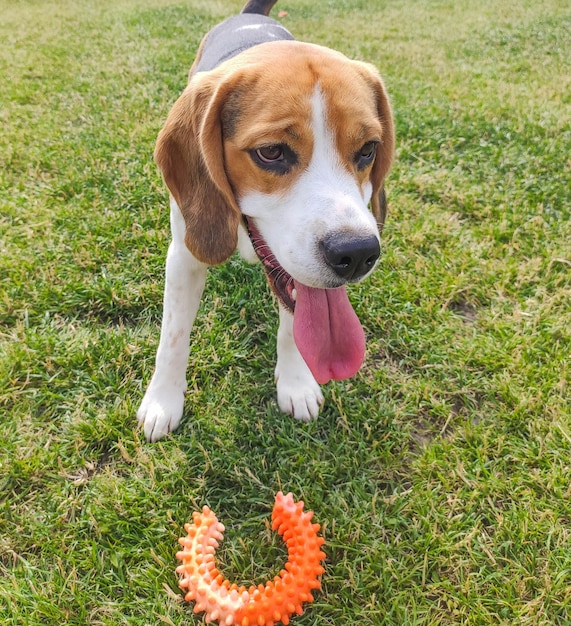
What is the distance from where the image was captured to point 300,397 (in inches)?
118

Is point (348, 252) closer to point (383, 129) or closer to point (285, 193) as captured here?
point (285, 193)

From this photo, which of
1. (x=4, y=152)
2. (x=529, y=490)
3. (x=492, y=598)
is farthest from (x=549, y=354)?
(x=4, y=152)

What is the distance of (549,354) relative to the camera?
3387mm

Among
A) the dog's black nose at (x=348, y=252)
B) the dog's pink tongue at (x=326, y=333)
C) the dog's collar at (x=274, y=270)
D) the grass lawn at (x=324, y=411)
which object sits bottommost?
the grass lawn at (x=324, y=411)

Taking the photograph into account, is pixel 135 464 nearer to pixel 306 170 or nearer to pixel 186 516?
pixel 186 516

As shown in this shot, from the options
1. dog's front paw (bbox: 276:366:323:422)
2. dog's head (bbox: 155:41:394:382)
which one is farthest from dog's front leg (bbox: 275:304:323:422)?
Result: dog's head (bbox: 155:41:394:382)

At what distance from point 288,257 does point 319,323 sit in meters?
0.44

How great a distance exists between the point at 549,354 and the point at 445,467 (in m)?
1.16

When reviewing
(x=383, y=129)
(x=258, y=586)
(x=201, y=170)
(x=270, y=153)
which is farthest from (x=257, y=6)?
(x=258, y=586)

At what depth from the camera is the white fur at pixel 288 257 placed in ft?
7.04

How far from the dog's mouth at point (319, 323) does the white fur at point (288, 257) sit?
20 centimetres

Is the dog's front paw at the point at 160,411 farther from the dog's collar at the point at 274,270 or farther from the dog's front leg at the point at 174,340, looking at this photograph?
the dog's collar at the point at 274,270

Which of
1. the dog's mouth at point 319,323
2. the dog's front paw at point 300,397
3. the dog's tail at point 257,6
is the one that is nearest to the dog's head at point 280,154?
the dog's mouth at point 319,323

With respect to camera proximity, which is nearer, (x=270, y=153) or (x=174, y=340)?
(x=270, y=153)
